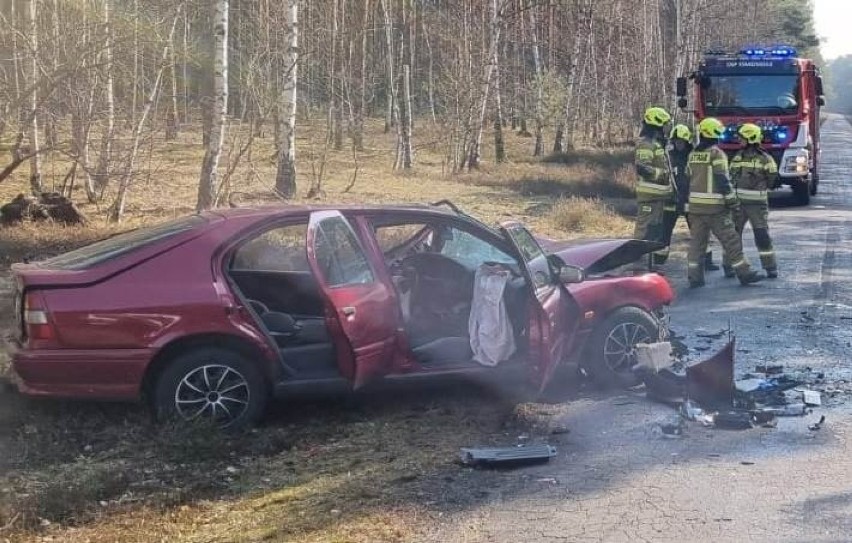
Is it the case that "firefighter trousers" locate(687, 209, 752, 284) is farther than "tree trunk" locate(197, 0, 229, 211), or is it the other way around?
"tree trunk" locate(197, 0, 229, 211)

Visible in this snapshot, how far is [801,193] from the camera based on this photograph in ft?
63.2

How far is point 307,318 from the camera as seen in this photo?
6.41 meters

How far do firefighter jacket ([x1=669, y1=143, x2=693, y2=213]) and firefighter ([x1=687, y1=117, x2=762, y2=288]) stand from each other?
1.03 metres

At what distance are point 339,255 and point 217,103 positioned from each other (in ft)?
29.0

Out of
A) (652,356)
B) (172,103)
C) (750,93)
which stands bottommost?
(652,356)

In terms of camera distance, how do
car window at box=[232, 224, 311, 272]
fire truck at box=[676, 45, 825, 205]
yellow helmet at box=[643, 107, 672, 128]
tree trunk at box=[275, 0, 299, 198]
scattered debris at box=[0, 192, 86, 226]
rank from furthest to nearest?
fire truck at box=[676, 45, 825, 205] → tree trunk at box=[275, 0, 299, 198] → scattered debris at box=[0, 192, 86, 226] → yellow helmet at box=[643, 107, 672, 128] → car window at box=[232, 224, 311, 272]

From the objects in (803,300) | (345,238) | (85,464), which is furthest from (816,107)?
(85,464)

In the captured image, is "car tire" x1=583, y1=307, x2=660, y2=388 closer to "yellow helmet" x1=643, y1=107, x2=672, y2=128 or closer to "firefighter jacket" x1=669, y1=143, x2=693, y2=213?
"yellow helmet" x1=643, y1=107, x2=672, y2=128

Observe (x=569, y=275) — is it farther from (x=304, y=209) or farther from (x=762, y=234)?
(x=762, y=234)

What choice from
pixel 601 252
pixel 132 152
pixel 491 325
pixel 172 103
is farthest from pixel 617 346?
pixel 172 103

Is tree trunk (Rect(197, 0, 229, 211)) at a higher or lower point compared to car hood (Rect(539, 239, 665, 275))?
higher

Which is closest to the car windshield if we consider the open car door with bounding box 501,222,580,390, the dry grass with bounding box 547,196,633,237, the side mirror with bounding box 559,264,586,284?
the open car door with bounding box 501,222,580,390

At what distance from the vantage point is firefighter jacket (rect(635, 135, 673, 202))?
10844mm

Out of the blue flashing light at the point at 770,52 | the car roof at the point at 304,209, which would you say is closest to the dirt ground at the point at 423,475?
the car roof at the point at 304,209
